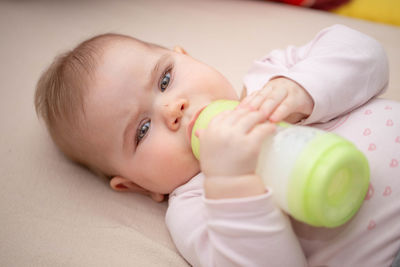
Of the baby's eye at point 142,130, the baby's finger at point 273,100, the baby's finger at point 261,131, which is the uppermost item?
the baby's finger at point 273,100

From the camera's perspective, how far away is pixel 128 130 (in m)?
0.91

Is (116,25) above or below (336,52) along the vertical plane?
below

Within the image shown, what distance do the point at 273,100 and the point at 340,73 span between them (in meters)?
0.22

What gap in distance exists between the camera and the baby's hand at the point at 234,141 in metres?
0.67

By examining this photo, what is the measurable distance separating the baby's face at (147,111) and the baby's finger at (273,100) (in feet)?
0.56

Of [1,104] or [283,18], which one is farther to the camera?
[283,18]

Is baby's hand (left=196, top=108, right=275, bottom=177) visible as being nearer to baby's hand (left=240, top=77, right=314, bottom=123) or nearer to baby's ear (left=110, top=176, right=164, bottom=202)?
baby's hand (left=240, top=77, right=314, bottom=123)

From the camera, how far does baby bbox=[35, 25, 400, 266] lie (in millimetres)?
698

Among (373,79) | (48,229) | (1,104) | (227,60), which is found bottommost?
(48,229)

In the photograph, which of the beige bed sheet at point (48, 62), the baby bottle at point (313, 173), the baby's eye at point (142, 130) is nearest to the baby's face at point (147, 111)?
the baby's eye at point (142, 130)

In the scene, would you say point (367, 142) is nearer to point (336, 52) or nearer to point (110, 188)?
point (336, 52)

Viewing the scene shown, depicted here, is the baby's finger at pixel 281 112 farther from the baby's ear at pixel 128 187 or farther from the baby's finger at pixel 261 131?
the baby's ear at pixel 128 187

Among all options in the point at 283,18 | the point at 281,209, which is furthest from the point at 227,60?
the point at 281,209

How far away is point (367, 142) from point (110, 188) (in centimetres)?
64
